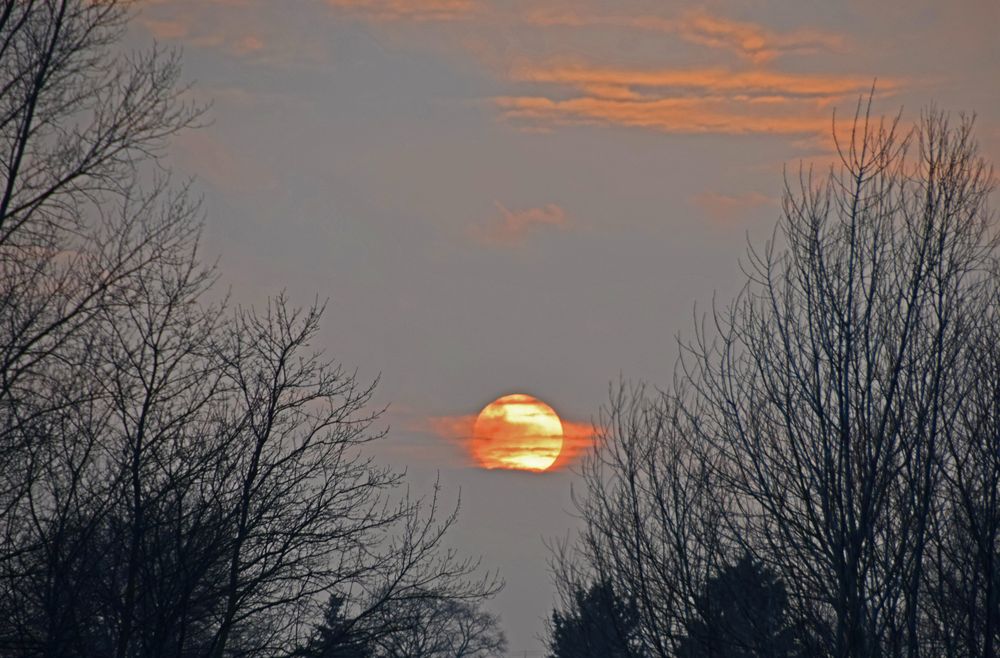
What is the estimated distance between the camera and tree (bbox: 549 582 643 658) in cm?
1521

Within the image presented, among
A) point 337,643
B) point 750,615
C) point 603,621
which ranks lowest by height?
point 337,643

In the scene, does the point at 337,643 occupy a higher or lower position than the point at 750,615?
lower

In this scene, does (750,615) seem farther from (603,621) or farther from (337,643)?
(603,621)

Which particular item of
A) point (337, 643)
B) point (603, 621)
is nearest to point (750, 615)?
point (337, 643)

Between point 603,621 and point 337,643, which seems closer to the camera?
point 337,643

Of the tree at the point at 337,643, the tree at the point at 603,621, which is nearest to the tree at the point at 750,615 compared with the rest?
the tree at the point at 603,621

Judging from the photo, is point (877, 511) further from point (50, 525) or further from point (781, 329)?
point (50, 525)

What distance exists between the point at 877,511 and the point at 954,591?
130 centimetres

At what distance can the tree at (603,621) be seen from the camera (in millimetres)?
15211

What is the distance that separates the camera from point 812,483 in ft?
33.6

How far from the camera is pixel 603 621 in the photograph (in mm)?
20688

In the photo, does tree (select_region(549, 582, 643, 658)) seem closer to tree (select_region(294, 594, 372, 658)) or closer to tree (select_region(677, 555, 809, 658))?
tree (select_region(677, 555, 809, 658))

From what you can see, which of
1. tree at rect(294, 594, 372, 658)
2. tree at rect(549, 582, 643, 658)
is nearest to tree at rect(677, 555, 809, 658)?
tree at rect(549, 582, 643, 658)

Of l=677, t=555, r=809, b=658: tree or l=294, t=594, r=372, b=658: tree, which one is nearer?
l=677, t=555, r=809, b=658: tree
